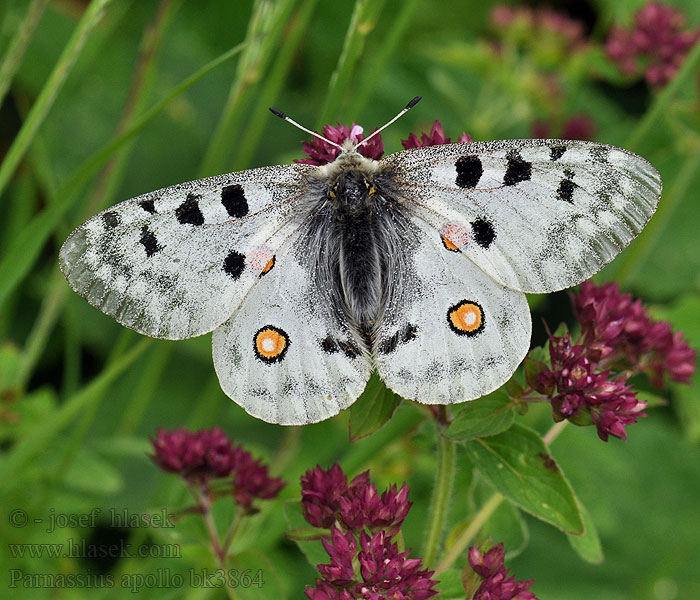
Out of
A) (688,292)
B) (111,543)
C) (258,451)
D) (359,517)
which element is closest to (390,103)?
(688,292)

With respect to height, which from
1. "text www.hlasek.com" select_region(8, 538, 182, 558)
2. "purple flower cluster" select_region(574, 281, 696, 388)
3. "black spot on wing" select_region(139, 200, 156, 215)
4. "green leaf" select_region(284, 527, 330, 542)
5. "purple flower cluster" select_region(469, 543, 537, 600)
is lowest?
"text www.hlasek.com" select_region(8, 538, 182, 558)

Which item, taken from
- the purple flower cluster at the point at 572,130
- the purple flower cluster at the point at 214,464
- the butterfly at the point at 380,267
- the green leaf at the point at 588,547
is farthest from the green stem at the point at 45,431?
the purple flower cluster at the point at 572,130

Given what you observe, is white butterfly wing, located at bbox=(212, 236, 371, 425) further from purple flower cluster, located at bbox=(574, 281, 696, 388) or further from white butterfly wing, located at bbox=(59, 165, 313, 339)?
purple flower cluster, located at bbox=(574, 281, 696, 388)

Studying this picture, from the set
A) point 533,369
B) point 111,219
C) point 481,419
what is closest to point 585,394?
point 533,369

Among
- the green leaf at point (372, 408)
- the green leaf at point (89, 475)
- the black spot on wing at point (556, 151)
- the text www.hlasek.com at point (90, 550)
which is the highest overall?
the black spot on wing at point (556, 151)

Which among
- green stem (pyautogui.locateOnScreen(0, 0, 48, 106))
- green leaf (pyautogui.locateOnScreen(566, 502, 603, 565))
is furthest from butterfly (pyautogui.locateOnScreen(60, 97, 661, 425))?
green stem (pyautogui.locateOnScreen(0, 0, 48, 106))

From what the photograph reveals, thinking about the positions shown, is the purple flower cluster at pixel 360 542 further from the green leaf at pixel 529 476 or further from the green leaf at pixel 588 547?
the green leaf at pixel 588 547

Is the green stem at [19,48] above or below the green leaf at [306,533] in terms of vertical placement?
above

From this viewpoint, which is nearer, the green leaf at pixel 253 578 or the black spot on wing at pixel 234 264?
the black spot on wing at pixel 234 264
